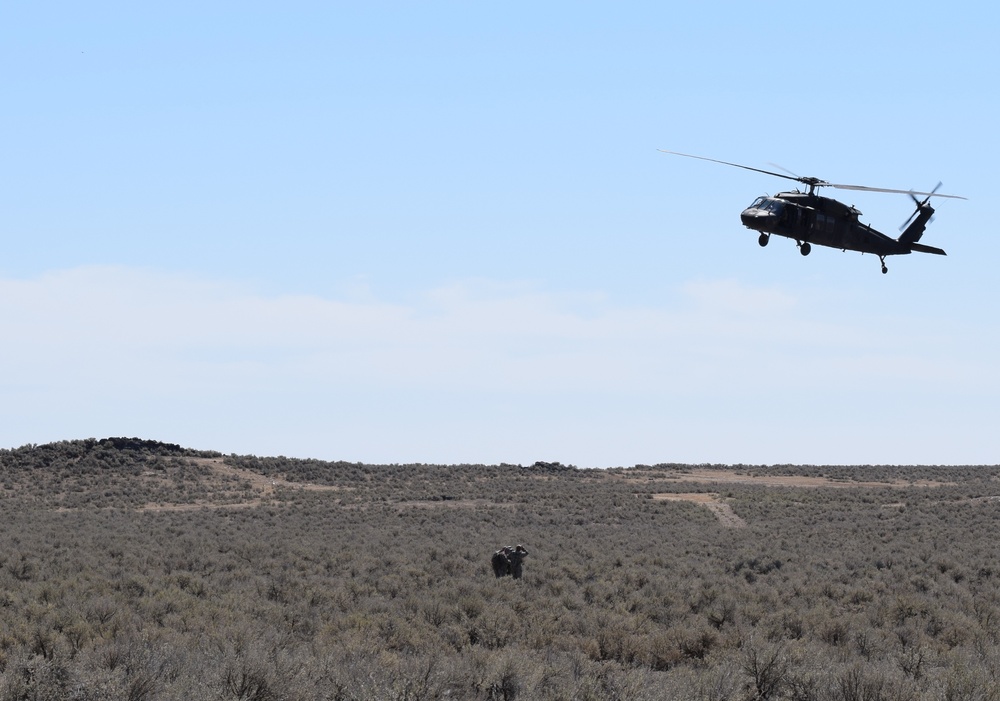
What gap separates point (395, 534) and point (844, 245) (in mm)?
17989


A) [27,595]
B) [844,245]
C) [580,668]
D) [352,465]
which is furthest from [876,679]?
[352,465]

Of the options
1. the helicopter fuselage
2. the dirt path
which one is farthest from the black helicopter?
the dirt path

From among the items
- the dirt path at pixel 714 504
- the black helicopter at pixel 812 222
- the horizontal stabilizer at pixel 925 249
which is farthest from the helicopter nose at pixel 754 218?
the dirt path at pixel 714 504

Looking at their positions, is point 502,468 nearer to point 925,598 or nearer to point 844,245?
point 844,245

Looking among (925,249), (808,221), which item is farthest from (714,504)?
(808,221)

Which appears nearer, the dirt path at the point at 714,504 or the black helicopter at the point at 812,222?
the black helicopter at the point at 812,222

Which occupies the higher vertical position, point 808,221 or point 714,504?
point 808,221

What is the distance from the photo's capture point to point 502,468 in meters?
72.4

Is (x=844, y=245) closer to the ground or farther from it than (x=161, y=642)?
farther from it

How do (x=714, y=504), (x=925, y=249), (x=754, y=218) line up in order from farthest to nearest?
(x=714, y=504) < (x=925, y=249) < (x=754, y=218)

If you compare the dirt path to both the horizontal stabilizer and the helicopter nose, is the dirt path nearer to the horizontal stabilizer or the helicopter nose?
the horizontal stabilizer

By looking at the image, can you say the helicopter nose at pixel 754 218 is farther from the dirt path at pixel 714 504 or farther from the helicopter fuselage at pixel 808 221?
the dirt path at pixel 714 504

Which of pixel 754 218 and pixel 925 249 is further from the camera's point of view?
pixel 925 249

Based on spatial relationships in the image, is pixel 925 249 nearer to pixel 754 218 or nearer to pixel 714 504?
pixel 754 218
